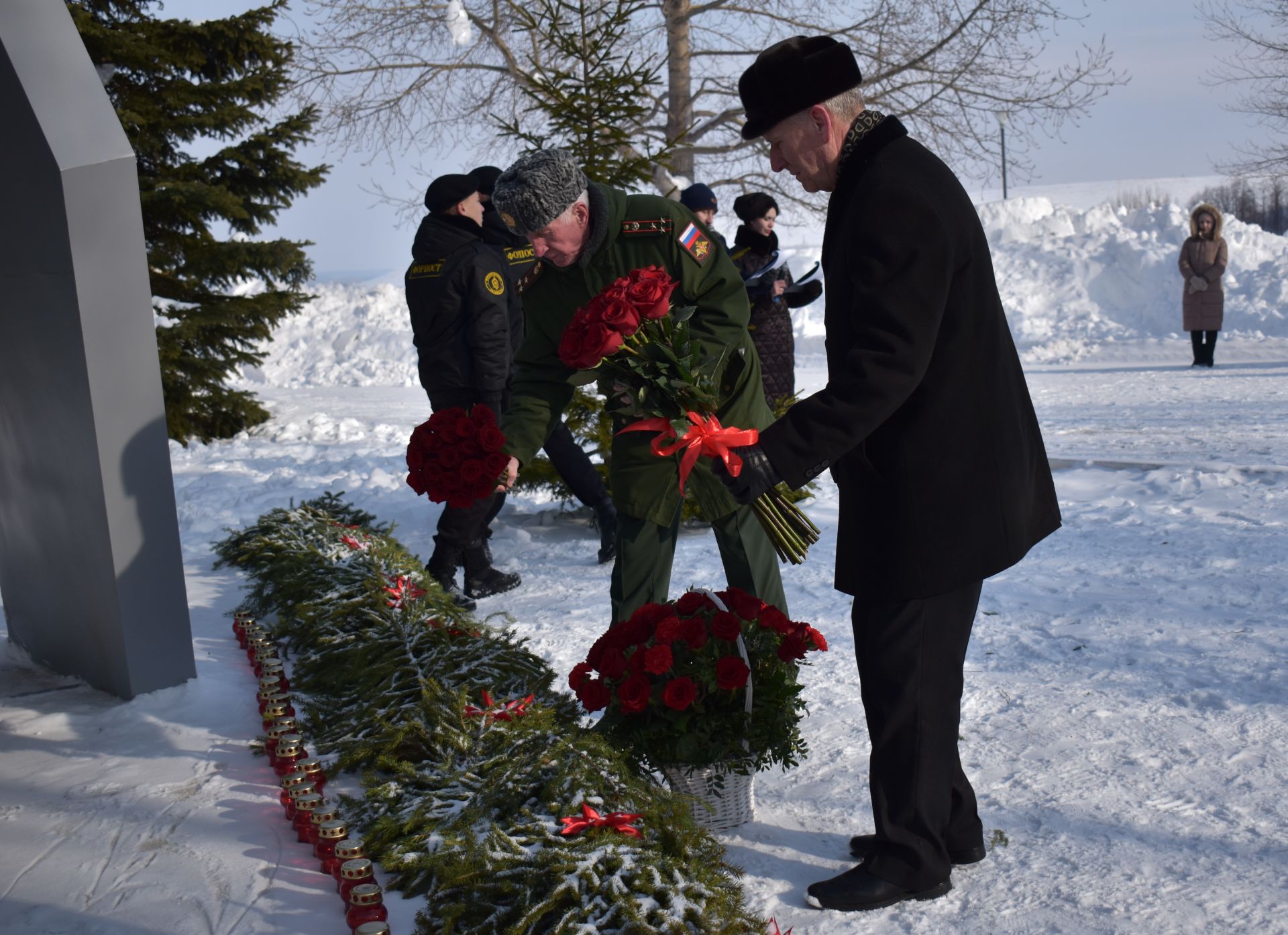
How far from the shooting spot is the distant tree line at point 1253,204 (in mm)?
37656

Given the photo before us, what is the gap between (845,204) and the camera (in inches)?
103

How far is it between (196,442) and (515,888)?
409 inches

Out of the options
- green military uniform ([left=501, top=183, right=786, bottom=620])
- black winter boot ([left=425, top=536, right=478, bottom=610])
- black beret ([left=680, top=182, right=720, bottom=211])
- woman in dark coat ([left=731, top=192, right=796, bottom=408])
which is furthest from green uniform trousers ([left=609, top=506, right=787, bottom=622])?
black beret ([left=680, top=182, right=720, bottom=211])

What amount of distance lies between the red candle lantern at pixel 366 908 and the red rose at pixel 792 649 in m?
1.25

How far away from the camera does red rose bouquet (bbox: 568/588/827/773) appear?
118 inches

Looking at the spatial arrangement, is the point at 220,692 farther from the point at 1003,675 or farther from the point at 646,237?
the point at 1003,675

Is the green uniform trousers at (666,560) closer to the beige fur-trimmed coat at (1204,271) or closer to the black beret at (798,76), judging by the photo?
the black beret at (798,76)

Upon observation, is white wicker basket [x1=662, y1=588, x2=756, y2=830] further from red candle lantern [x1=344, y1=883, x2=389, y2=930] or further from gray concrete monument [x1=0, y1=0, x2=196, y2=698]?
gray concrete monument [x1=0, y1=0, x2=196, y2=698]

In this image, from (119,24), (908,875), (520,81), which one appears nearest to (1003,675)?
(908,875)

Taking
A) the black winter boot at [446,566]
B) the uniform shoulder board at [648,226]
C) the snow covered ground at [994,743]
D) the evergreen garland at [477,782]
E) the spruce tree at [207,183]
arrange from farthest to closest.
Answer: the spruce tree at [207,183]
the black winter boot at [446,566]
the uniform shoulder board at [648,226]
the snow covered ground at [994,743]
the evergreen garland at [477,782]

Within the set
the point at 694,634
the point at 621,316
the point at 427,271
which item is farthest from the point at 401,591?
the point at 621,316

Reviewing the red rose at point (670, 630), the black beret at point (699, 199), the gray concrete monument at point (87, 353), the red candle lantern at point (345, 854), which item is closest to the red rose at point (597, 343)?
the red rose at point (670, 630)

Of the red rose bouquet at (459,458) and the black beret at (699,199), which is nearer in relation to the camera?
the red rose bouquet at (459,458)

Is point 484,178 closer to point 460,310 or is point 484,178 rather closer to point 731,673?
point 460,310
